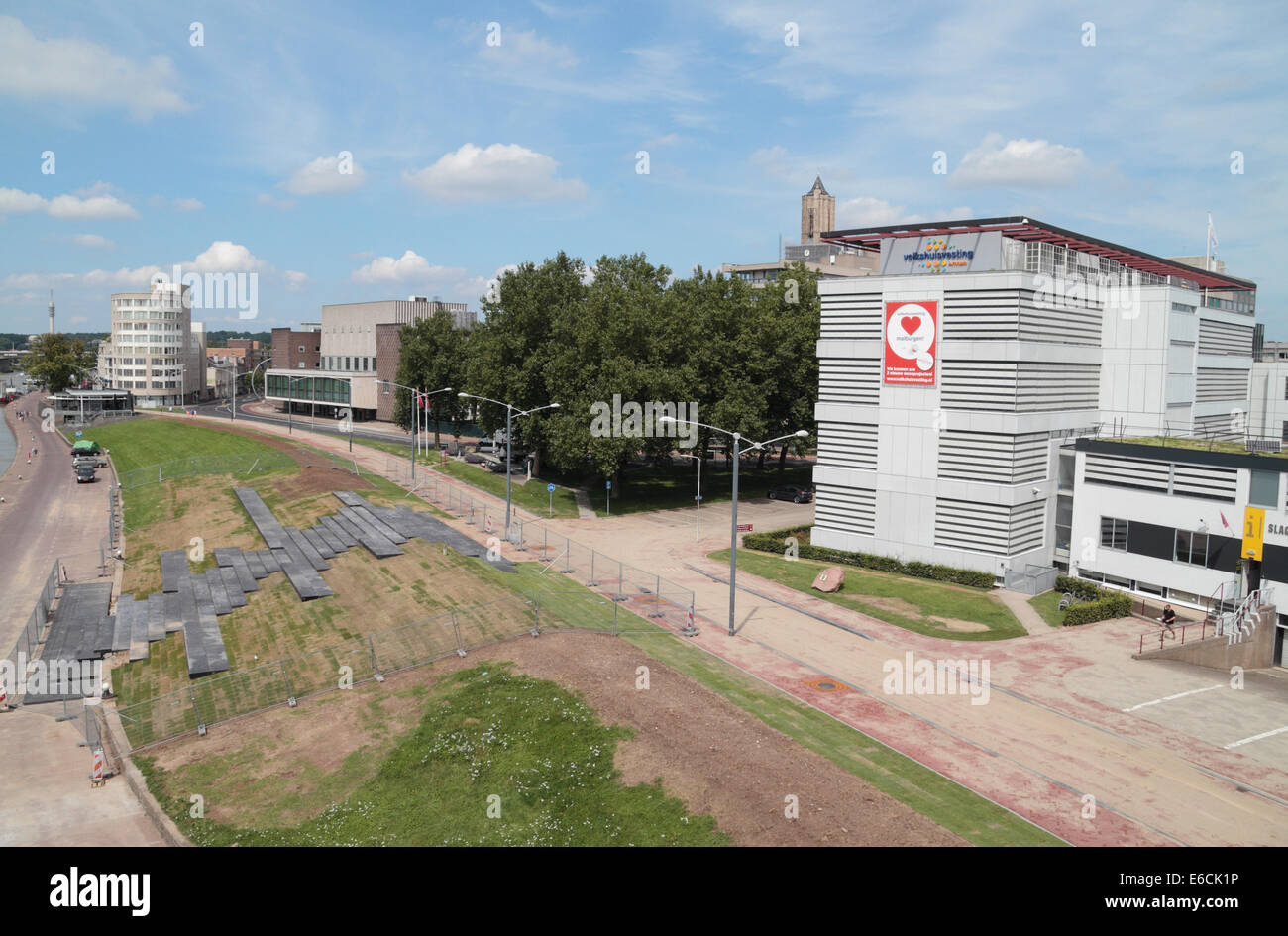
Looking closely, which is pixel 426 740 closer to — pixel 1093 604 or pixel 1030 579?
pixel 1093 604

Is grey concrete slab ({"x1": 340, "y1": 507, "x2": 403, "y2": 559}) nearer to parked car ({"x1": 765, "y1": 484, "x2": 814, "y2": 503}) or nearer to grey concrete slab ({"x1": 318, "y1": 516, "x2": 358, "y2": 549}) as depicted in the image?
grey concrete slab ({"x1": 318, "y1": 516, "x2": 358, "y2": 549})

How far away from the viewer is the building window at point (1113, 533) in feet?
132

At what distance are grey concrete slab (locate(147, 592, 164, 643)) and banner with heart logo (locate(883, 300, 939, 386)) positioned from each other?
122 ft

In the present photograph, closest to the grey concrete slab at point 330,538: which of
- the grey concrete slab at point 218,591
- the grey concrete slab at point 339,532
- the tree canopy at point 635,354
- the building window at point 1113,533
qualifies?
the grey concrete slab at point 339,532

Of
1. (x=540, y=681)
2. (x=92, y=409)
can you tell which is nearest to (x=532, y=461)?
(x=540, y=681)

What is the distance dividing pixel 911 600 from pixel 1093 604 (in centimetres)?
774

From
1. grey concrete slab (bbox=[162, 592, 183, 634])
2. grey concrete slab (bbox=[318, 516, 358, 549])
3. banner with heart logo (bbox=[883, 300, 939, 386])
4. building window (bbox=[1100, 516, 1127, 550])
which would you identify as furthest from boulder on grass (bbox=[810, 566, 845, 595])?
grey concrete slab (bbox=[162, 592, 183, 634])

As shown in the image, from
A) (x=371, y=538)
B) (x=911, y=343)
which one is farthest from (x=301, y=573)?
(x=911, y=343)

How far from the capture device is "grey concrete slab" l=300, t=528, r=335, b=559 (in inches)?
1737

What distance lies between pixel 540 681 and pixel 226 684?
11823 millimetres

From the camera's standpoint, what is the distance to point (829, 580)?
134 feet

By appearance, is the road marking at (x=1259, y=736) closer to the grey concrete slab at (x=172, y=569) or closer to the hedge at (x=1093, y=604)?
the hedge at (x=1093, y=604)

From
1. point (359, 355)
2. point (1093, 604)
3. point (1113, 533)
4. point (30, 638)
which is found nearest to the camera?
point (30, 638)

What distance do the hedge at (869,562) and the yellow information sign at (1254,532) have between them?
1062 centimetres
